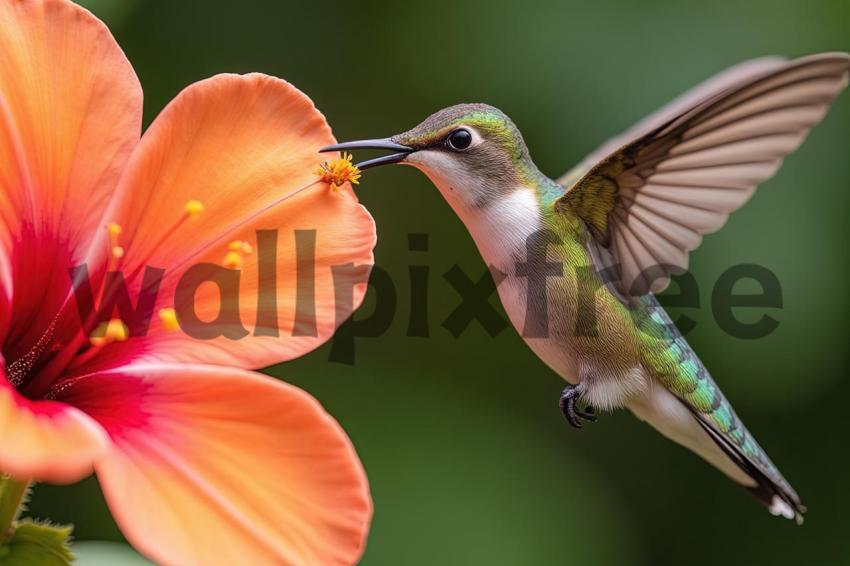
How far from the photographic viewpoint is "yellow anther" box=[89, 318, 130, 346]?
4.03ft

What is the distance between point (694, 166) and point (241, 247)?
722 mm

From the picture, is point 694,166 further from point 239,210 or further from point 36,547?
point 36,547

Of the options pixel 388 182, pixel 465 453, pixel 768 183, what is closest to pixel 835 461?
pixel 768 183

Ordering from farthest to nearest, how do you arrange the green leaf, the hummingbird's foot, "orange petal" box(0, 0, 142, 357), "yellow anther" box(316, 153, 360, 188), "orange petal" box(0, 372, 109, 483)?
the hummingbird's foot
"yellow anther" box(316, 153, 360, 188)
"orange petal" box(0, 0, 142, 357)
the green leaf
"orange petal" box(0, 372, 109, 483)

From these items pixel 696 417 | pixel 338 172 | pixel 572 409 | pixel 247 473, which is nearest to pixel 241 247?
pixel 338 172

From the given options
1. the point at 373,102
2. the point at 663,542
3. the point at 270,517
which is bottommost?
the point at 663,542

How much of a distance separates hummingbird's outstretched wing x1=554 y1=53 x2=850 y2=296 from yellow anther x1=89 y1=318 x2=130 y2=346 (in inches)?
28.7

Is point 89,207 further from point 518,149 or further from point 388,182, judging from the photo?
point 388,182

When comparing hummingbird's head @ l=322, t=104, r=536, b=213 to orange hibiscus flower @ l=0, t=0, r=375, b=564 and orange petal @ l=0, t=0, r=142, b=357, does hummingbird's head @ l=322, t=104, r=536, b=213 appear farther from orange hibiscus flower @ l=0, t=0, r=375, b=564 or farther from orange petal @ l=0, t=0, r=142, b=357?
orange petal @ l=0, t=0, r=142, b=357

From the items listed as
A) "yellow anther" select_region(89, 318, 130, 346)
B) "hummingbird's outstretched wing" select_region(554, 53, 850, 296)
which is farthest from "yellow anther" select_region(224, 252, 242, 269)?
"hummingbird's outstretched wing" select_region(554, 53, 850, 296)

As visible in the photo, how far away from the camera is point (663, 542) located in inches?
108

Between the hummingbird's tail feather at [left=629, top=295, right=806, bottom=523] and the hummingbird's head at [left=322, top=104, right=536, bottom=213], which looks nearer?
the hummingbird's head at [left=322, top=104, right=536, bottom=213]

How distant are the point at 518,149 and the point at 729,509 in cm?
147

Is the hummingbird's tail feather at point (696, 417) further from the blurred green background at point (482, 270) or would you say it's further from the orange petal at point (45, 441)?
the orange petal at point (45, 441)
